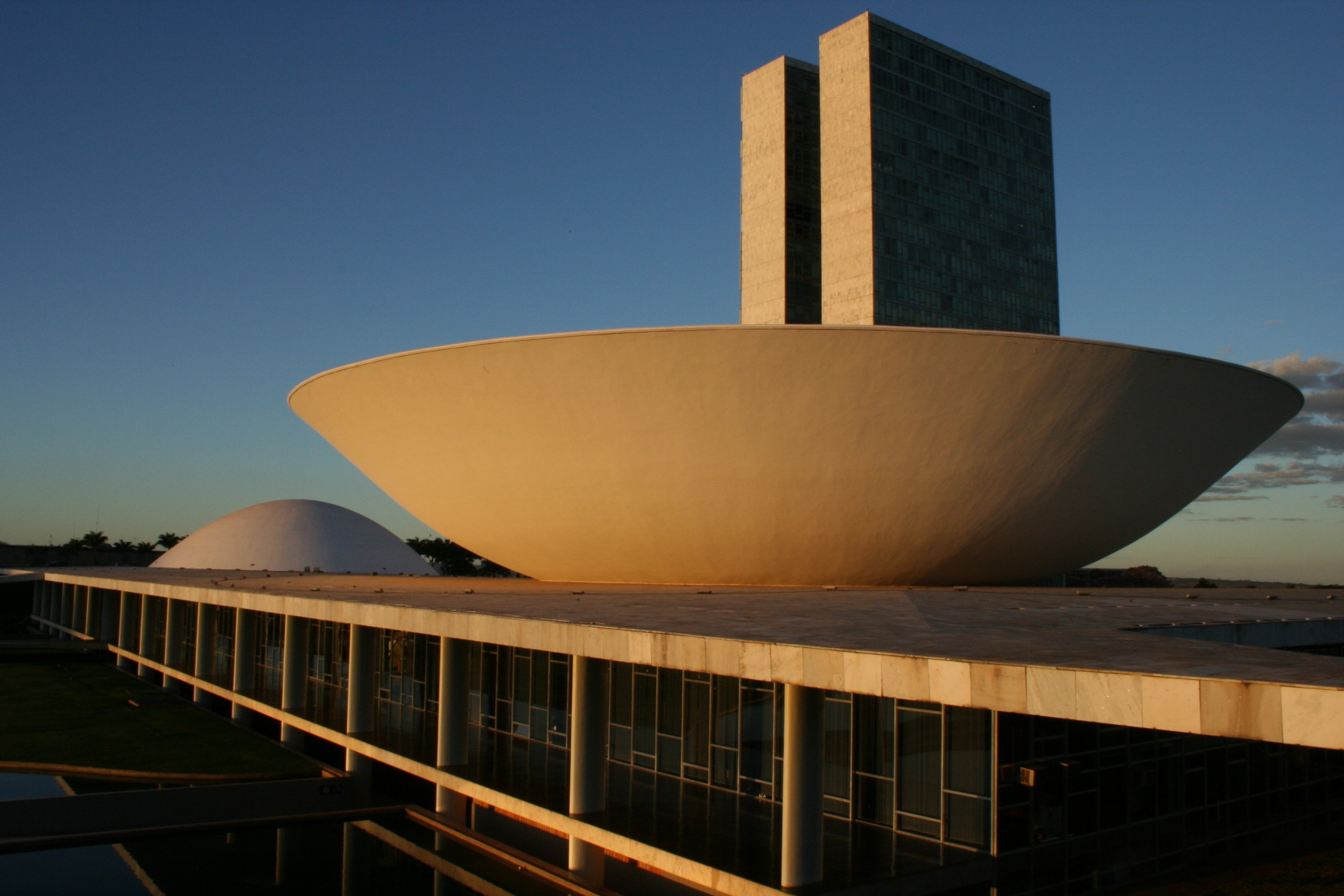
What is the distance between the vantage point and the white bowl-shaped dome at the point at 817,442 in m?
13.5

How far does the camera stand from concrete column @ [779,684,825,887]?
8.00 m

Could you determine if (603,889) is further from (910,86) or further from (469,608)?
(910,86)

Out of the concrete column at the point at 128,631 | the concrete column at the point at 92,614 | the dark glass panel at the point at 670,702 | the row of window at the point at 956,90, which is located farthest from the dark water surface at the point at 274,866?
the row of window at the point at 956,90

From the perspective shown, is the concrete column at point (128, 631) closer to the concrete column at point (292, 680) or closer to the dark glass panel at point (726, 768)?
the concrete column at point (292, 680)

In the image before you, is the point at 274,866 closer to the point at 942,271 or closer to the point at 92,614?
the point at 92,614

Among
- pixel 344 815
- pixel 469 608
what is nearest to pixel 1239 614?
pixel 469 608

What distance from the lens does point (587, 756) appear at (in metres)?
10.2

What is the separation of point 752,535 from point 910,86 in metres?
61.8

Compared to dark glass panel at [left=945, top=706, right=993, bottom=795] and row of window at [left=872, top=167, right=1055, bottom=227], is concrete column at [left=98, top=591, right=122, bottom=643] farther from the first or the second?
row of window at [left=872, top=167, right=1055, bottom=227]

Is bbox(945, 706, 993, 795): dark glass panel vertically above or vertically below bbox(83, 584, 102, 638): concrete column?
above

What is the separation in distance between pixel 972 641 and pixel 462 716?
7.61 metres

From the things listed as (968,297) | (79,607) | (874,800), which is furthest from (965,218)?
(874,800)

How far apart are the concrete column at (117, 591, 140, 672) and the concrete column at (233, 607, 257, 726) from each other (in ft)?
38.1

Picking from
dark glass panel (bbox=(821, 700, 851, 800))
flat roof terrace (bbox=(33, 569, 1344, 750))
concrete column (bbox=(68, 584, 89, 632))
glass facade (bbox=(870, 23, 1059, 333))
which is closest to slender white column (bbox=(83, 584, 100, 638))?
concrete column (bbox=(68, 584, 89, 632))
